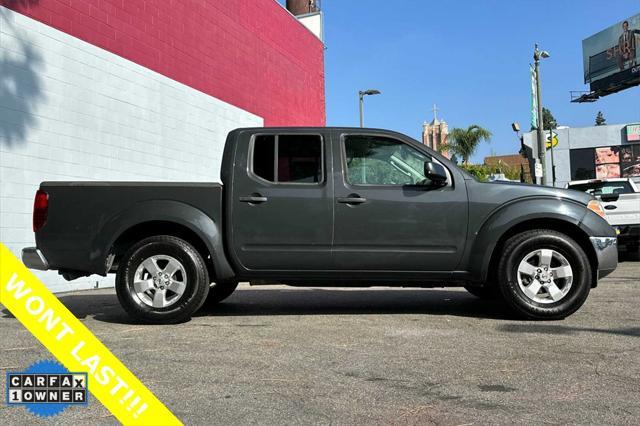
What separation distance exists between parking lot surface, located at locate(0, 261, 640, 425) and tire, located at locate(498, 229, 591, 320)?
0.18 m

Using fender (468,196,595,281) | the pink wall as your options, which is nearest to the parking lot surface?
fender (468,196,595,281)

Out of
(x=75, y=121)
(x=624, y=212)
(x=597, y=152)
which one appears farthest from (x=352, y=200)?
(x=597, y=152)

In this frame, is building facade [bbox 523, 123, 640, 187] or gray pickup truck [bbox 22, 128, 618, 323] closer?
gray pickup truck [bbox 22, 128, 618, 323]

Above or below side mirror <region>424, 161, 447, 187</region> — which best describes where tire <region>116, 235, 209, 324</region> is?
below

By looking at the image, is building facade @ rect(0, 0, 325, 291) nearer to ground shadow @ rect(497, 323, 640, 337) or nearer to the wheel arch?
the wheel arch

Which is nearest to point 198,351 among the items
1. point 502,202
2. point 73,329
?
point 73,329

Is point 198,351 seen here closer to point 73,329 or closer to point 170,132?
point 73,329

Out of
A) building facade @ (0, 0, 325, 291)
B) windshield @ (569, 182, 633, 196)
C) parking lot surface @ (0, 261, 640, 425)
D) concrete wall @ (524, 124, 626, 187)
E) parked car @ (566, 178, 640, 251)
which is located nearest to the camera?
parking lot surface @ (0, 261, 640, 425)

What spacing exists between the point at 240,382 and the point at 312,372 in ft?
1.64

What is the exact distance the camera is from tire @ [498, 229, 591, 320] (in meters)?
5.34

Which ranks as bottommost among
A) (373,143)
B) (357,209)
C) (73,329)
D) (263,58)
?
(73,329)

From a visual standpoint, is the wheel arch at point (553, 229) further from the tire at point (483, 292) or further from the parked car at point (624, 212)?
the parked car at point (624, 212)

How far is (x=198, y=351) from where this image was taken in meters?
4.38

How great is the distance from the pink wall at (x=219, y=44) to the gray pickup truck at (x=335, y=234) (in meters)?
5.14
